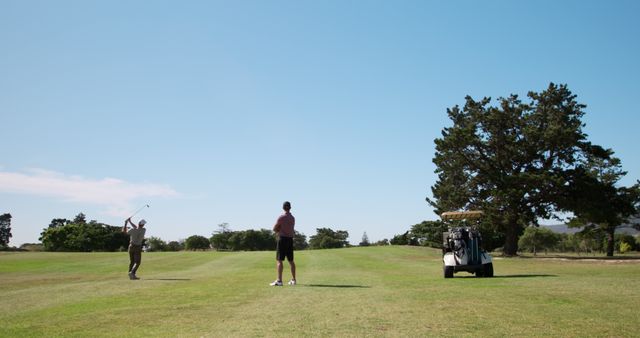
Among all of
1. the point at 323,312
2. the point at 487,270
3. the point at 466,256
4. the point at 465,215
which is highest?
the point at 465,215

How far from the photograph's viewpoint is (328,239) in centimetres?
14450

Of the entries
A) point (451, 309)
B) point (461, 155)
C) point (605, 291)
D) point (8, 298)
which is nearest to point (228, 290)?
point (8, 298)

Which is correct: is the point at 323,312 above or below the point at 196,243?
above

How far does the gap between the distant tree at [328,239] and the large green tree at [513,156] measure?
9815cm

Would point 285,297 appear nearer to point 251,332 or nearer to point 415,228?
point 251,332

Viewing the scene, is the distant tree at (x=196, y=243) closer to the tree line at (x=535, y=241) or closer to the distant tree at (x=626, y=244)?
the tree line at (x=535, y=241)

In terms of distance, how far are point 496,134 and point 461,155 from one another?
10.6ft

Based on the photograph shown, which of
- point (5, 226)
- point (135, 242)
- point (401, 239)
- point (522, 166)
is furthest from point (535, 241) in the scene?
point (5, 226)

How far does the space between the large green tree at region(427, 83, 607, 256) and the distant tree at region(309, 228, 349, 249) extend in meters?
98.2

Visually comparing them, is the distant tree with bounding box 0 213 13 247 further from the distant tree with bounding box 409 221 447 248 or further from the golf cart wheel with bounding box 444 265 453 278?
the golf cart wheel with bounding box 444 265 453 278

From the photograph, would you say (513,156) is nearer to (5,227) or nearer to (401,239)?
(401,239)

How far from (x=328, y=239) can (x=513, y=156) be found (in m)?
106

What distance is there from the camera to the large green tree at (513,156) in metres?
39.6

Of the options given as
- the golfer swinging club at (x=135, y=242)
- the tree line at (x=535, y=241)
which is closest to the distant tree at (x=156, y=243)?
the tree line at (x=535, y=241)
